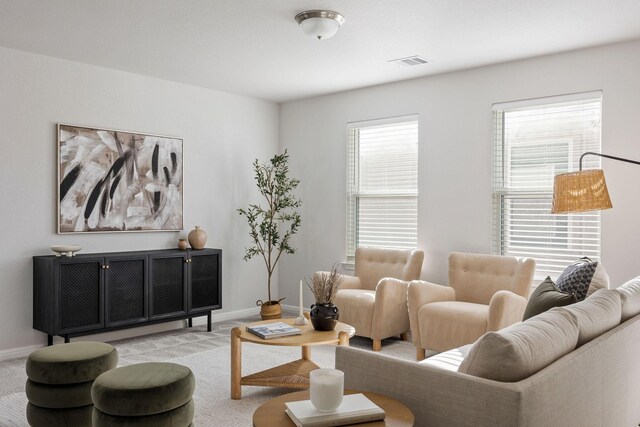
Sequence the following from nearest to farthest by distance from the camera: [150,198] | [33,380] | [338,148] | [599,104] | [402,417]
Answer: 1. [402,417]
2. [33,380]
3. [599,104]
4. [150,198]
5. [338,148]

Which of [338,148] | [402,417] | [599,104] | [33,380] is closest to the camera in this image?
[402,417]

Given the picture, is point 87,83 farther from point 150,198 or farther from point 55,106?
point 150,198

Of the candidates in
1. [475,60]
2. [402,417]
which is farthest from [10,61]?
[402,417]

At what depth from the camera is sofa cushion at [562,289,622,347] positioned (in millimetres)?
2109

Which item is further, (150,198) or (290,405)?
(150,198)

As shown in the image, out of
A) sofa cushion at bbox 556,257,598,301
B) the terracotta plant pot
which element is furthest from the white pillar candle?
the terracotta plant pot

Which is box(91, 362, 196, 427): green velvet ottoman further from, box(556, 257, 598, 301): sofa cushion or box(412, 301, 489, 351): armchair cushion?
box(412, 301, 489, 351): armchair cushion

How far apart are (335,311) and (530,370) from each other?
1.82 m

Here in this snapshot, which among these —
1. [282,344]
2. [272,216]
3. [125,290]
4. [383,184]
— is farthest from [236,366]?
[383,184]

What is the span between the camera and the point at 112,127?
194 inches

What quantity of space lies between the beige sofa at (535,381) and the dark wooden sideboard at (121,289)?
3010 millimetres

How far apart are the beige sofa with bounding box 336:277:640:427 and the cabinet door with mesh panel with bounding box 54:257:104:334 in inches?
118

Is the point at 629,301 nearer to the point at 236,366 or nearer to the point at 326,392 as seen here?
the point at 326,392

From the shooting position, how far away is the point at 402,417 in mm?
1650
